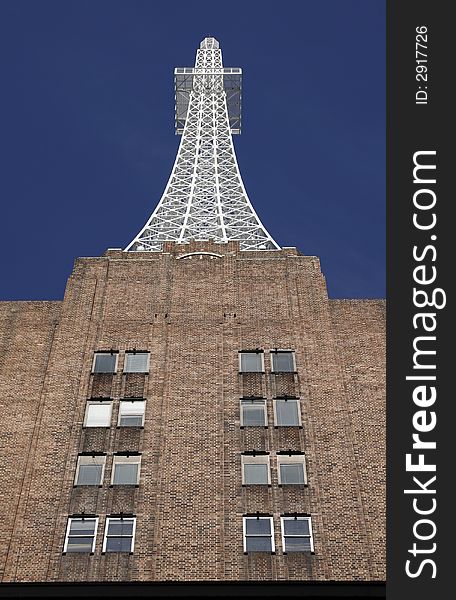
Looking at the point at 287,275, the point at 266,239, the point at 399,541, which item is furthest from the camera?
the point at 266,239

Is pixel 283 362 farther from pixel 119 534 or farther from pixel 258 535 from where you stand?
pixel 119 534

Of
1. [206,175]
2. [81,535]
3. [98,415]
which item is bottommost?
[81,535]

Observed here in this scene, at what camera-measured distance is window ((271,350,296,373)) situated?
5447 centimetres

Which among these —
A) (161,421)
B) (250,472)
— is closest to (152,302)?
(161,421)

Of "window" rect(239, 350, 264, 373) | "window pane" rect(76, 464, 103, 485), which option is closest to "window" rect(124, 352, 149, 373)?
"window" rect(239, 350, 264, 373)

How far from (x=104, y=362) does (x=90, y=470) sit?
7.82 metres

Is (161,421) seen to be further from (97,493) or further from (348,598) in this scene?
(348,598)

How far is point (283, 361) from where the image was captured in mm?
54969

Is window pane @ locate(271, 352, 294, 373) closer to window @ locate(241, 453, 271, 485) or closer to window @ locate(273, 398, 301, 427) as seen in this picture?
window @ locate(273, 398, 301, 427)

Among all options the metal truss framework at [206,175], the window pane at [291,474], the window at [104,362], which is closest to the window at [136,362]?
the window at [104,362]

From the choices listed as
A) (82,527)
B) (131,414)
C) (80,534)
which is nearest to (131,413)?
(131,414)

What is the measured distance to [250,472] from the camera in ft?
158

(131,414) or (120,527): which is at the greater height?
(131,414)

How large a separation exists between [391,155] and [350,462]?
563 inches
